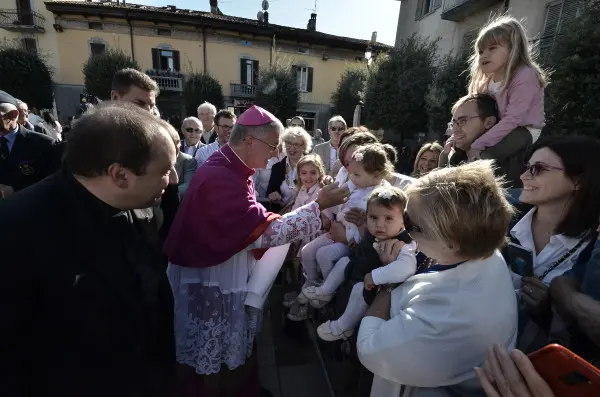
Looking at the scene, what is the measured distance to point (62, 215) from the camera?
3.71 ft

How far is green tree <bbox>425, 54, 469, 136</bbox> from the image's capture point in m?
9.49

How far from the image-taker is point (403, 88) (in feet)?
39.9

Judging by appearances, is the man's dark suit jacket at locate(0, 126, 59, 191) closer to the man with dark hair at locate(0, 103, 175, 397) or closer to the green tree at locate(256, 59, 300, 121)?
the man with dark hair at locate(0, 103, 175, 397)

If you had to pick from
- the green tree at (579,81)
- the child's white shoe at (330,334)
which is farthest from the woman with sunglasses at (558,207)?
the green tree at (579,81)

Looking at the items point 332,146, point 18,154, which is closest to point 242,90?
point 332,146

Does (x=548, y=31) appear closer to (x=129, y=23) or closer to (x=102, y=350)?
(x=102, y=350)

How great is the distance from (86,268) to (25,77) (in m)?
24.6

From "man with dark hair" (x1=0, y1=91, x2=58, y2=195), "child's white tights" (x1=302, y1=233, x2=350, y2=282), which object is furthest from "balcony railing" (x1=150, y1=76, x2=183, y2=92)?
"child's white tights" (x1=302, y1=233, x2=350, y2=282)

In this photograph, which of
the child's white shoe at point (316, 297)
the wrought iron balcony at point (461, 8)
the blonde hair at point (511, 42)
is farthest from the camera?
the wrought iron balcony at point (461, 8)

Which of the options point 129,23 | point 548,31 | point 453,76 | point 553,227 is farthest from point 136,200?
point 129,23

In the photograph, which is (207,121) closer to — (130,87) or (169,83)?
(130,87)

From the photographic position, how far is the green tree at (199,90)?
72.0 feet

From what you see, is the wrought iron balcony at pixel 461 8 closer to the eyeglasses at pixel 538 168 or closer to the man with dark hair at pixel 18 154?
the eyeglasses at pixel 538 168

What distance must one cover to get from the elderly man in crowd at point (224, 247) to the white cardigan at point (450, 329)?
999 mm
